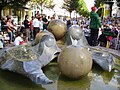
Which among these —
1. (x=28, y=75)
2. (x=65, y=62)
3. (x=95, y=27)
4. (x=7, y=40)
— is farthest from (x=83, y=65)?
(x=7, y=40)

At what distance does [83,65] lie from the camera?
623 centimetres

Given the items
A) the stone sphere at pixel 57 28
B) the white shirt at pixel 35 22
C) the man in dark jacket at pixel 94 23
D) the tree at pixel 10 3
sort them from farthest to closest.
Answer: the tree at pixel 10 3 → the white shirt at pixel 35 22 → the man in dark jacket at pixel 94 23 → the stone sphere at pixel 57 28

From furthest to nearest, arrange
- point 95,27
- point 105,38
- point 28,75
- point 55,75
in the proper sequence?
1. point 105,38
2. point 95,27
3. point 55,75
4. point 28,75

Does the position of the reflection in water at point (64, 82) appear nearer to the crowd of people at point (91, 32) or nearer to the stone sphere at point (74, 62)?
the stone sphere at point (74, 62)

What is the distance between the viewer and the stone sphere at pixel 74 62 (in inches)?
244

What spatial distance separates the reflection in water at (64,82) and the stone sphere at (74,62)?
0.28 metres

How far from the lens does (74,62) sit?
6.20m

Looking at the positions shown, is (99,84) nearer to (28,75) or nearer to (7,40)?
(28,75)

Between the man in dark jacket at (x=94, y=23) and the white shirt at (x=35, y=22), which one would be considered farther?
the white shirt at (x=35, y=22)

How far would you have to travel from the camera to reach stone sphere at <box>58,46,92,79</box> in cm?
620

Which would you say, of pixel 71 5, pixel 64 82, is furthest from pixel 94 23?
pixel 71 5

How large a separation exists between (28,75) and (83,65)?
133 cm

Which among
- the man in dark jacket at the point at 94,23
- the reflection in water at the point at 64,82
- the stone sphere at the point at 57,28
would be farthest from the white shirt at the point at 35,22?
the reflection in water at the point at 64,82

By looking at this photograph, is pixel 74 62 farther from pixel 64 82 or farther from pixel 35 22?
pixel 35 22
